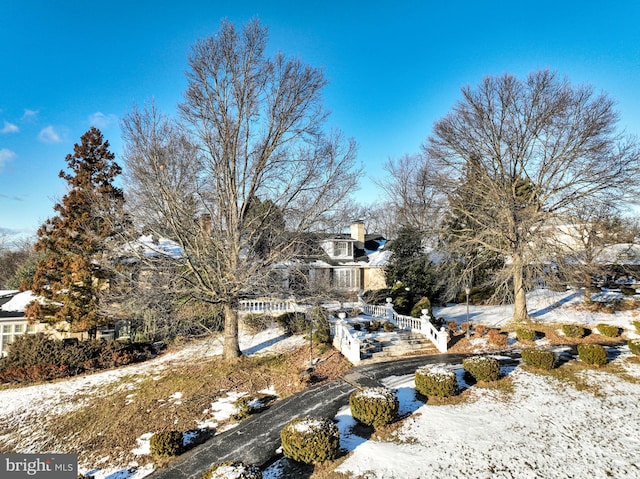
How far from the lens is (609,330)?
16031 millimetres

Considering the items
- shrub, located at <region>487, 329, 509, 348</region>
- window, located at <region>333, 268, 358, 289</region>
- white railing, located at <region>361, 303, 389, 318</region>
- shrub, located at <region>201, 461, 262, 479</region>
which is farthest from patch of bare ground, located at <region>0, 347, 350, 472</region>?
window, located at <region>333, 268, 358, 289</region>

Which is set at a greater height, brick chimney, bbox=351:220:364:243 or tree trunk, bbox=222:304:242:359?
brick chimney, bbox=351:220:364:243

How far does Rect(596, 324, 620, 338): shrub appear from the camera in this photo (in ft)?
52.5

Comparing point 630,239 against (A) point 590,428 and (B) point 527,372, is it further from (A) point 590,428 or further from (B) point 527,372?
(A) point 590,428

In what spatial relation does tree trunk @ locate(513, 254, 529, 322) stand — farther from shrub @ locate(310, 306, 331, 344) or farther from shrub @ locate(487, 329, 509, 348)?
shrub @ locate(310, 306, 331, 344)

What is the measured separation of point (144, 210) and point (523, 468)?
46.1 ft

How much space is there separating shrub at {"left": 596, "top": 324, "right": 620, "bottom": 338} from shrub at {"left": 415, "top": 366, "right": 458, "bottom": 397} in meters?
11.3

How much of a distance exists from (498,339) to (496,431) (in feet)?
28.8

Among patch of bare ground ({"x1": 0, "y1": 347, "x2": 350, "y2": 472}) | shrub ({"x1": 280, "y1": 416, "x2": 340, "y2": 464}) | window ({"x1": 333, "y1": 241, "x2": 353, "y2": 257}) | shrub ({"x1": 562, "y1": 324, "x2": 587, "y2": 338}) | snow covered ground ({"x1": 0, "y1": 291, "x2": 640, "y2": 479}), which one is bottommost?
patch of bare ground ({"x1": 0, "y1": 347, "x2": 350, "y2": 472})

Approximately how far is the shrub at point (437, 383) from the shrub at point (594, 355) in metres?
6.18

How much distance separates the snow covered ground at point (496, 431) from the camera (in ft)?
23.7

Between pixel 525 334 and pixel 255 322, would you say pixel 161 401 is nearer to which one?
pixel 255 322

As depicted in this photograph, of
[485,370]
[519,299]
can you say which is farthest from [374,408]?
[519,299]

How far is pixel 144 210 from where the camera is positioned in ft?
41.1
